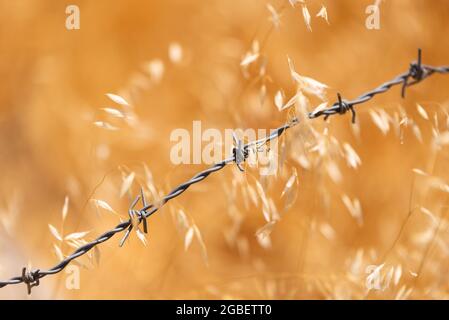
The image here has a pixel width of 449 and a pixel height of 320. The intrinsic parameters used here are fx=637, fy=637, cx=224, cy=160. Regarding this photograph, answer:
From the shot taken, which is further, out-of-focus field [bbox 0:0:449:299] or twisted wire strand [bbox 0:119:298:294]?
out-of-focus field [bbox 0:0:449:299]

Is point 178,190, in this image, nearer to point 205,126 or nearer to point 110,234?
point 110,234

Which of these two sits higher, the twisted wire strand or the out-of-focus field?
the out-of-focus field

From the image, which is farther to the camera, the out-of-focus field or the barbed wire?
the out-of-focus field

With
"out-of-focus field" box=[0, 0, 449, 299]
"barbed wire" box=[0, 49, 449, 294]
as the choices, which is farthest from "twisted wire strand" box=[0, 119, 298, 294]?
"out-of-focus field" box=[0, 0, 449, 299]

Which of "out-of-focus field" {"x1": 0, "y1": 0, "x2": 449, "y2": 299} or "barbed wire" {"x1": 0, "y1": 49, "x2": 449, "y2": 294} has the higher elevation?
"out-of-focus field" {"x1": 0, "y1": 0, "x2": 449, "y2": 299}

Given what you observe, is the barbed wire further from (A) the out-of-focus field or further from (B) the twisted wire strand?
(A) the out-of-focus field

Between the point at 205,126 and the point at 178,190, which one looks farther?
the point at 205,126

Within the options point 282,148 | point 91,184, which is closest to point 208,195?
point 91,184

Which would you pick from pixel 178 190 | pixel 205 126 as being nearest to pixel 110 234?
pixel 178 190

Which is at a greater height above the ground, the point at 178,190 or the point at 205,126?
the point at 205,126
